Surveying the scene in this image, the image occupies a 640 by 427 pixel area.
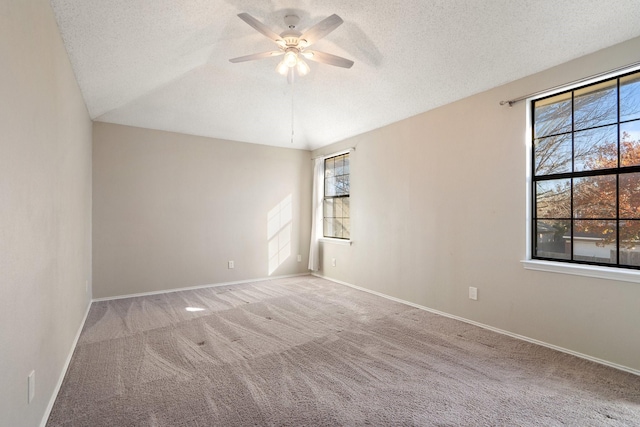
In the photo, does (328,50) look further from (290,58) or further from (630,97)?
(630,97)

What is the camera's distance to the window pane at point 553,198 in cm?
285

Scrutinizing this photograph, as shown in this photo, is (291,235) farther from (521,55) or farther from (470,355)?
(521,55)

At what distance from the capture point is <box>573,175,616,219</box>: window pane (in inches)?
102

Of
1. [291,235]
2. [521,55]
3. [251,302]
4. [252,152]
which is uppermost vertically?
[521,55]

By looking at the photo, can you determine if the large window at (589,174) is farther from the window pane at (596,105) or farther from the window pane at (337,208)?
the window pane at (337,208)

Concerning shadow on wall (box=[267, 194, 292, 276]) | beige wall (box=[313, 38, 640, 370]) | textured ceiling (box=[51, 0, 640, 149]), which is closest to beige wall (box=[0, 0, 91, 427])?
textured ceiling (box=[51, 0, 640, 149])

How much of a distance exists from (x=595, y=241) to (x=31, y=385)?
409cm

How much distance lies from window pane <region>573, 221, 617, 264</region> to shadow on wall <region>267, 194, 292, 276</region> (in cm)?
431

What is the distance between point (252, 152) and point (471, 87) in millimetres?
3616

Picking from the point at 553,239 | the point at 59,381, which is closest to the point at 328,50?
the point at 553,239

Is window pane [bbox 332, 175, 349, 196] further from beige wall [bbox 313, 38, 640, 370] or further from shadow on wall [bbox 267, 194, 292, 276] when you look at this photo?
shadow on wall [bbox 267, 194, 292, 276]

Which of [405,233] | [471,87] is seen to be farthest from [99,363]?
[471,87]

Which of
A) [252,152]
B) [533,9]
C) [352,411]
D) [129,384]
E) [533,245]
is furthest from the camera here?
[252,152]

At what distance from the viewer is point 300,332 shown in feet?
10.5
